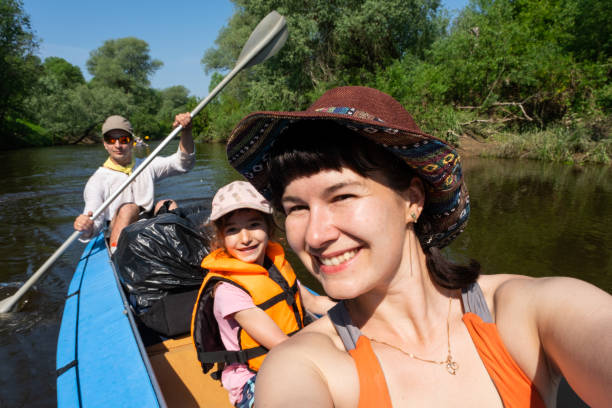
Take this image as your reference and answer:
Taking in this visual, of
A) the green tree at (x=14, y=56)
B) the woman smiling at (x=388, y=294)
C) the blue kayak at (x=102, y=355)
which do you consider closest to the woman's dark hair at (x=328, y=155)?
the woman smiling at (x=388, y=294)

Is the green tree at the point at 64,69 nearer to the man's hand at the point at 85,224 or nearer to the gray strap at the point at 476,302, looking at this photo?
the man's hand at the point at 85,224

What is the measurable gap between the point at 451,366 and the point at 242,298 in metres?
1.03

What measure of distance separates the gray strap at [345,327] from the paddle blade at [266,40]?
3.30 meters

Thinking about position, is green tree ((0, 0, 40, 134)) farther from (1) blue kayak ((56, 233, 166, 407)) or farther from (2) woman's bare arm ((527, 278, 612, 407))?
(2) woman's bare arm ((527, 278, 612, 407))

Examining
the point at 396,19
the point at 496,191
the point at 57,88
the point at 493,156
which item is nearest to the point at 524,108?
the point at 493,156

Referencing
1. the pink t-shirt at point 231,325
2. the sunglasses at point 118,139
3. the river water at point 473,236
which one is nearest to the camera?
the pink t-shirt at point 231,325

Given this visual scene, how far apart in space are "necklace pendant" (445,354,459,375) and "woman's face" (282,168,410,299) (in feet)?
1.08

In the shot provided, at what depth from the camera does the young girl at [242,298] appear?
171 cm

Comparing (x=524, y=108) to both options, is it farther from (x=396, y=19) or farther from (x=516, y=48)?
(x=396, y=19)

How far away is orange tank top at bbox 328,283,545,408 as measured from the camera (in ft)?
3.04

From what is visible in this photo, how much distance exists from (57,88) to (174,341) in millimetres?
30554

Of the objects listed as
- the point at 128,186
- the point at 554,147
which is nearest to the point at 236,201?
the point at 128,186

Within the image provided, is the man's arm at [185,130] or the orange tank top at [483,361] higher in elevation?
the man's arm at [185,130]

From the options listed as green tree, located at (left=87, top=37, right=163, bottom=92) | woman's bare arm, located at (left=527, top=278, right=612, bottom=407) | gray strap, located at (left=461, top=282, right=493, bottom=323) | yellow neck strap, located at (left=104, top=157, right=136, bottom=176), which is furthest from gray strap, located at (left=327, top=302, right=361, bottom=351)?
green tree, located at (left=87, top=37, right=163, bottom=92)
